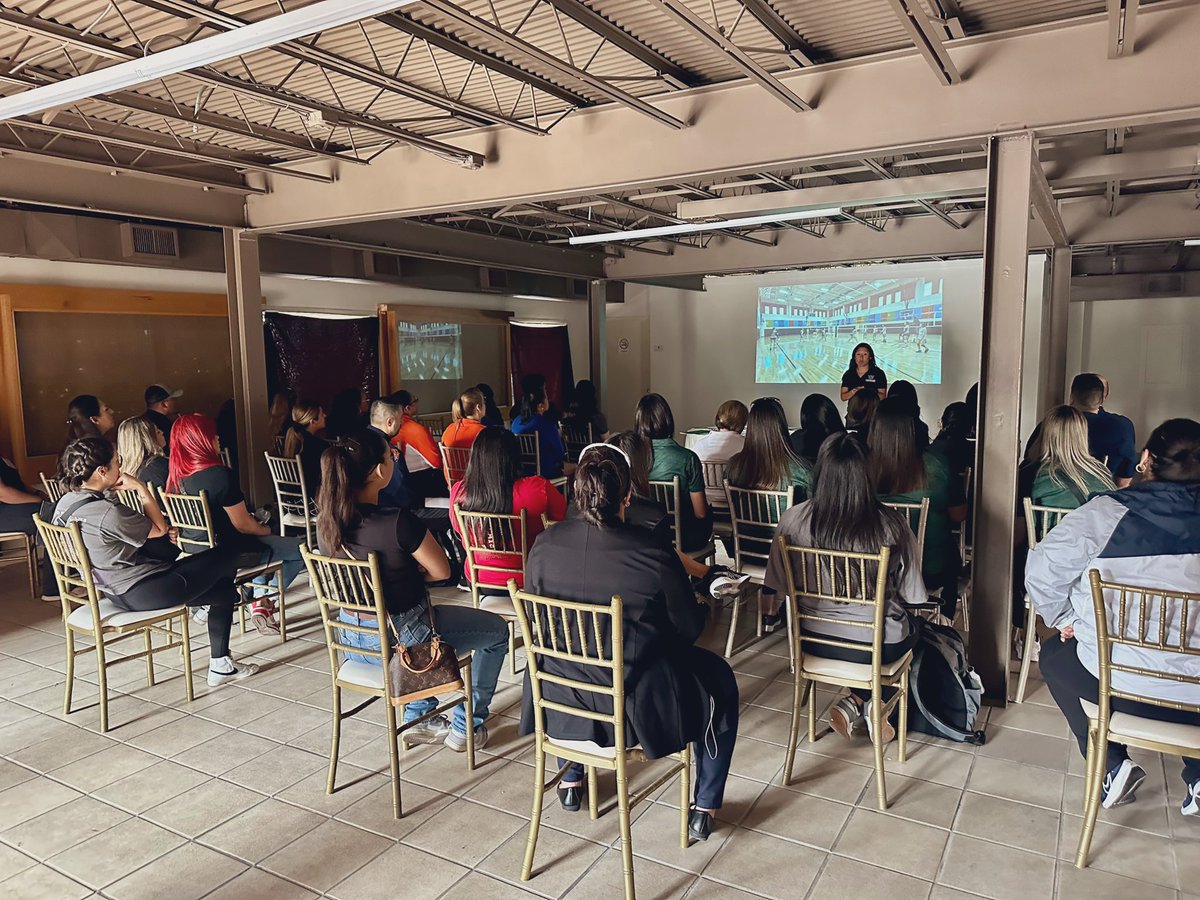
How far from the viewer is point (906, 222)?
7.41 meters

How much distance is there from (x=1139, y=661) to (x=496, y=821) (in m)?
1.97

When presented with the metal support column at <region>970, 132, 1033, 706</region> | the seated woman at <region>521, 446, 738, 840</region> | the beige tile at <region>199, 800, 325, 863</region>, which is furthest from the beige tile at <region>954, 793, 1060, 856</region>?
the beige tile at <region>199, 800, 325, 863</region>

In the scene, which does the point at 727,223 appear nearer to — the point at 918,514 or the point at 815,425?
the point at 815,425

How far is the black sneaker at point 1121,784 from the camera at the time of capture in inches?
99.8

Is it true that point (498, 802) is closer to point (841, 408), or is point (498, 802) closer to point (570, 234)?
point (570, 234)

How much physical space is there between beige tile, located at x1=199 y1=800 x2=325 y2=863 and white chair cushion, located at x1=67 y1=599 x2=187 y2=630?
109 centimetres

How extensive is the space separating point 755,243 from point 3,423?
6.58 metres

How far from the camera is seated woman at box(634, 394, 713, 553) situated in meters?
4.13

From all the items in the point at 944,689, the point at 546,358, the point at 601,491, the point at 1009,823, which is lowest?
the point at 1009,823

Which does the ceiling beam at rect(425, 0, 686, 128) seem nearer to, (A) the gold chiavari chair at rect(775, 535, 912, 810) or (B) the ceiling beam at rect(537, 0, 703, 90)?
(B) the ceiling beam at rect(537, 0, 703, 90)

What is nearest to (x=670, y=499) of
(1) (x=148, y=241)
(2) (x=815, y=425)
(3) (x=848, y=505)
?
(3) (x=848, y=505)

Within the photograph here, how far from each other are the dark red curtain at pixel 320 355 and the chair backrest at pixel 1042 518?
18.5ft

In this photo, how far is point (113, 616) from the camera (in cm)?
326

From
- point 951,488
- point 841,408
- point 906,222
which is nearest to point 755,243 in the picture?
point 906,222
